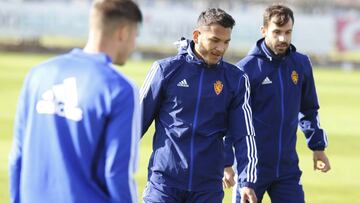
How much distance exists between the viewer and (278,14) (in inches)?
311

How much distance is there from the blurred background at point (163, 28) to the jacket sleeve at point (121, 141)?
32.8 metres

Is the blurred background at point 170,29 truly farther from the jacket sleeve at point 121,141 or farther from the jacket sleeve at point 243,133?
the jacket sleeve at point 121,141

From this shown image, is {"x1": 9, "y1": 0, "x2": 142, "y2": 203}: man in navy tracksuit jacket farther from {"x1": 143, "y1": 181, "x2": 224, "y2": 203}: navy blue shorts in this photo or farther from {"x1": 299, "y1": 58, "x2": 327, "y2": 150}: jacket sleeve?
{"x1": 299, "y1": 58, "x2": 327, "y2": 150}: jacket sleeve

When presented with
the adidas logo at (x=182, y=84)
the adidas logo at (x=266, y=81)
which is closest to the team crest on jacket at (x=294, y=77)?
the adidas logo at (x=266, y=81)

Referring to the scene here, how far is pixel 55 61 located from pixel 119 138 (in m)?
0.57

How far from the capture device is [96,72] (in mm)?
4848

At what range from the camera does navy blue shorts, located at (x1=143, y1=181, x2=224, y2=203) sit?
6949 mm

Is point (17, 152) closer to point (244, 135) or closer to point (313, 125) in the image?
point (244, 135)

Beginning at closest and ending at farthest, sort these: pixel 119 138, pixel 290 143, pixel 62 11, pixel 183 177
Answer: pixel 119 138 → pixel 183 177 → pixel 290 143 → pixel 62 11

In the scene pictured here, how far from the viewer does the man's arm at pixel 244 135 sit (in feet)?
23.1

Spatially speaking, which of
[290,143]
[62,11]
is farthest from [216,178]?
[62,11]

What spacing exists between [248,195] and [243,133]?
458 mm

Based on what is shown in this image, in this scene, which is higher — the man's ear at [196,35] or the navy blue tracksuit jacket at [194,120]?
the man's ear at [196,35]

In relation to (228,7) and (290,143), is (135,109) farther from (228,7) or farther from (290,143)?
(228,7)
